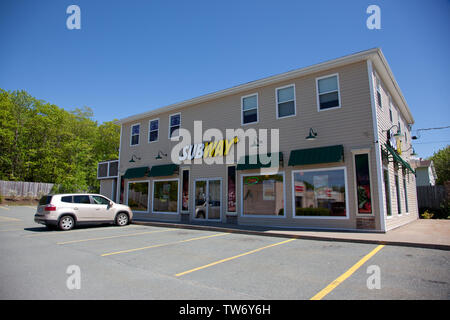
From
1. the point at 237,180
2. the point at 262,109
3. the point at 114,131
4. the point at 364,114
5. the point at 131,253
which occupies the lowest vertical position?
the point at 131,253

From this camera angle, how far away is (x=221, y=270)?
575cm

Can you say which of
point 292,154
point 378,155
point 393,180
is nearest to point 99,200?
point 292,154

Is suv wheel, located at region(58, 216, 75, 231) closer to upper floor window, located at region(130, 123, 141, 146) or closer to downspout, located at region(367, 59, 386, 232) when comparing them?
upper floor window, located at region(130, 123, 141, 146)

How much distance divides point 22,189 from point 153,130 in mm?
25502

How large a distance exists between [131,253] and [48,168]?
139 feet

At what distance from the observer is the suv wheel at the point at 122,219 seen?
14.2 m

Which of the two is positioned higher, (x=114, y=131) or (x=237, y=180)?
(x=114, y=131)

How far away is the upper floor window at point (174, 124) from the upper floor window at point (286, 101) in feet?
22.1

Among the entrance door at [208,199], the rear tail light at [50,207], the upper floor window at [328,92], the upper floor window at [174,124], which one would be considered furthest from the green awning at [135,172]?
the upper floor window at [328,92]

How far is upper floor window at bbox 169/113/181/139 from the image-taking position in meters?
17.5

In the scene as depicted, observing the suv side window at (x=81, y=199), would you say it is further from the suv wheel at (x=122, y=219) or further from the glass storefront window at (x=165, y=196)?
the glass storefront window at (x=165, y=196)
